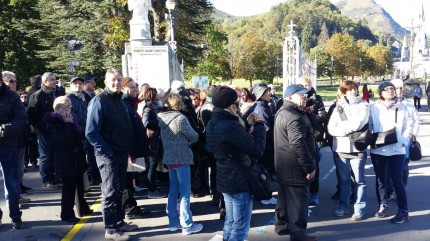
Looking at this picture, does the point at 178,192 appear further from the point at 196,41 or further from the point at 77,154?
the point at 196,41

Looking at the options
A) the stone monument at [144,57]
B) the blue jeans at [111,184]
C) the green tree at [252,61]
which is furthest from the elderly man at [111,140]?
the green tree at [252,61]

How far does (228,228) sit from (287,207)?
87 cm

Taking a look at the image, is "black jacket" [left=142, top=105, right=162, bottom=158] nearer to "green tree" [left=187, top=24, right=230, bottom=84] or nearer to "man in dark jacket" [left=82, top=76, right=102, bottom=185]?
"man in dark jacket" [left=82, top=76, right=102, bottom=185]

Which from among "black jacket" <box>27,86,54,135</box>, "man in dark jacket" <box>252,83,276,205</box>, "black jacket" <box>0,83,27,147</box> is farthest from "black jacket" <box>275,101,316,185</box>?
"black jacket" <box>27,86,54,135</box>

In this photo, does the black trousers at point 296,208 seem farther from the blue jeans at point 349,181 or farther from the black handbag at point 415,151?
the black handbag at point 415,151

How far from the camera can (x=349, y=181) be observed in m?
5.66

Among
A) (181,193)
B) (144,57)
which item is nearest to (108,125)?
(181,193)

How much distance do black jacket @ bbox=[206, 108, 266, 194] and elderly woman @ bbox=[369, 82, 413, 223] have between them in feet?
7.45

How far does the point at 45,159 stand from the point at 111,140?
316cm

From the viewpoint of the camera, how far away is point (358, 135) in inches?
211

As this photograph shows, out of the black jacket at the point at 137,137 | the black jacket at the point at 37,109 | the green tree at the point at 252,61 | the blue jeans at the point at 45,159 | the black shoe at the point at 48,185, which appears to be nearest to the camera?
the black jacket at the point at 137,137

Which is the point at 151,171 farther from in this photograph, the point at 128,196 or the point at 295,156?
the point at 295,156

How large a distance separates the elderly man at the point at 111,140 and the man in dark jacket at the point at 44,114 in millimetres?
2520

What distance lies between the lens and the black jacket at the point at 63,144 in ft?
17.3
